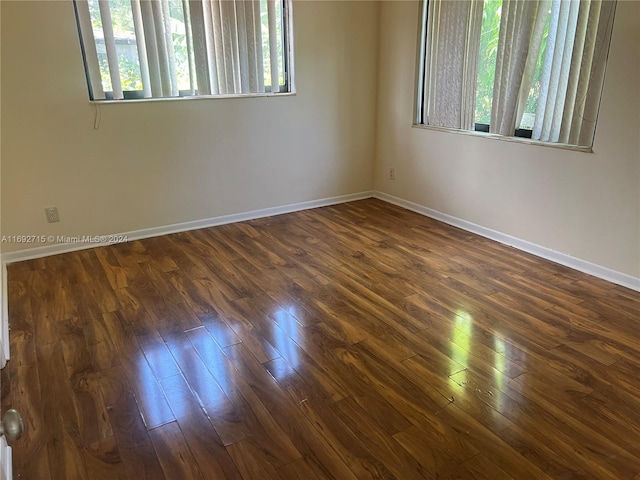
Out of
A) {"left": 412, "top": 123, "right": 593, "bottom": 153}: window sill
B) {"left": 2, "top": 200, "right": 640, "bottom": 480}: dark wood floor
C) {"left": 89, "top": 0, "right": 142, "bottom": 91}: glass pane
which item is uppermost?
{"left": 89, "top": 0, "right": 142, "bottom": 91}: glass pane

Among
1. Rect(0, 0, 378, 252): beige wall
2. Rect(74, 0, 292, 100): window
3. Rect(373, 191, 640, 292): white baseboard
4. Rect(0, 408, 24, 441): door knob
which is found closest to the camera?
Rect(0, 408, 24, 441): door knob

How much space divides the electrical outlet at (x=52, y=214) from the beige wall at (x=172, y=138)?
0.12 ft

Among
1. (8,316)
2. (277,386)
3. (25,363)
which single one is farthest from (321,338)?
(8,316)

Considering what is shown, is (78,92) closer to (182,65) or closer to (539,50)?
(182,65)

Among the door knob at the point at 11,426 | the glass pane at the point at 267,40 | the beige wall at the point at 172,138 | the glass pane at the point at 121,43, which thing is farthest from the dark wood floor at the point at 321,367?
the glass pane at the point at 267,40

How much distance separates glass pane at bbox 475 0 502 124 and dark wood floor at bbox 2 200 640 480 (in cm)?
109

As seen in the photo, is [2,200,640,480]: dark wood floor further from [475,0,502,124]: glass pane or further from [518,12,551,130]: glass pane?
[475,0,502,124]: glass pane

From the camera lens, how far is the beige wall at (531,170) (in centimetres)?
273

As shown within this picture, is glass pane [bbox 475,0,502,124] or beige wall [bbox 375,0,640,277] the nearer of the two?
beige wall [bbox 375,0,640,277]

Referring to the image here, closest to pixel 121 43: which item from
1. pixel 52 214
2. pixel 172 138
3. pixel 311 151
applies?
pixel 172 138

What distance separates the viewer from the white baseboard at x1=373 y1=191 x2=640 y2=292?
9.58 ft

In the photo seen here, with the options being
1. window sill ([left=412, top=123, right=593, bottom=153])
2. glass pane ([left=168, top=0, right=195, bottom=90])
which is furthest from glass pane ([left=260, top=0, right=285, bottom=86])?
window sill ([left=412, top=123, right=593, bottom=153])

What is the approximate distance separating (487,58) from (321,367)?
2597mm

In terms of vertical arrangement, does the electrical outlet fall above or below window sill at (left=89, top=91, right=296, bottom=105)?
below
